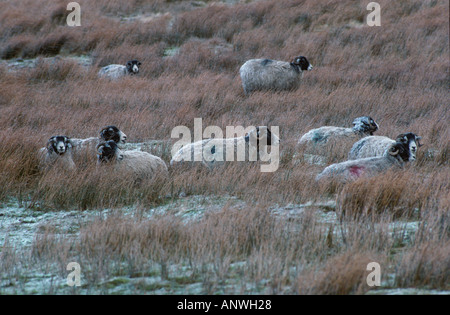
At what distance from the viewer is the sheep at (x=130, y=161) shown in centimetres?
781

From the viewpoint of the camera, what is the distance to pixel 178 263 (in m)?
5.03

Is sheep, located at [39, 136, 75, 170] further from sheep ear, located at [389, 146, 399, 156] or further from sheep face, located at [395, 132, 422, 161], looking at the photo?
sheep face, located at [395, 132, 422, 161]

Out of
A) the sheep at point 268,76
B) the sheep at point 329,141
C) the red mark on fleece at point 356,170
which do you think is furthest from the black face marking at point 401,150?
the sheep at point 268,76

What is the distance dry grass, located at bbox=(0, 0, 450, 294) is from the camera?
5.05 meters

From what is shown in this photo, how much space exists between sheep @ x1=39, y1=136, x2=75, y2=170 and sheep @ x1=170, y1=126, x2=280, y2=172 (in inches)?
60.3

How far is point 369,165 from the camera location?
726 centimetres

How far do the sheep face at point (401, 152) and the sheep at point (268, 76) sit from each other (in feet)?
20.3

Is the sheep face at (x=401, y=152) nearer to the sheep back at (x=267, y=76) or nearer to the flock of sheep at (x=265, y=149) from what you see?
the flock of sheep at (x=265, y=149)

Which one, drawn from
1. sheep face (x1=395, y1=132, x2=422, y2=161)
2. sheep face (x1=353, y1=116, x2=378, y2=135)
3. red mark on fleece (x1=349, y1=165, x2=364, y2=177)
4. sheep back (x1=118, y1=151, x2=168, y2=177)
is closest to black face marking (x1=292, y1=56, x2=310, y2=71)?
sheep face (x1=353, y1=116, x2=378, y2=135)

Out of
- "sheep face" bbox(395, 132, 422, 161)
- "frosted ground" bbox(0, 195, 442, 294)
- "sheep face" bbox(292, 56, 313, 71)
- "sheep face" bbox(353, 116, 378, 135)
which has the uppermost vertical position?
"sheep face" bbox(292, 56, 313, 71)

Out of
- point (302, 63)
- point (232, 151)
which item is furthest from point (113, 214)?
point (302, 63)

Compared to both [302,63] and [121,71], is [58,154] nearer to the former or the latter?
[302,63]

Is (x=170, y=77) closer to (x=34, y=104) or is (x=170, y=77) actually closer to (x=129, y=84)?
(x=129, y=84)

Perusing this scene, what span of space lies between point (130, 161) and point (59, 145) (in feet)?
3.62
